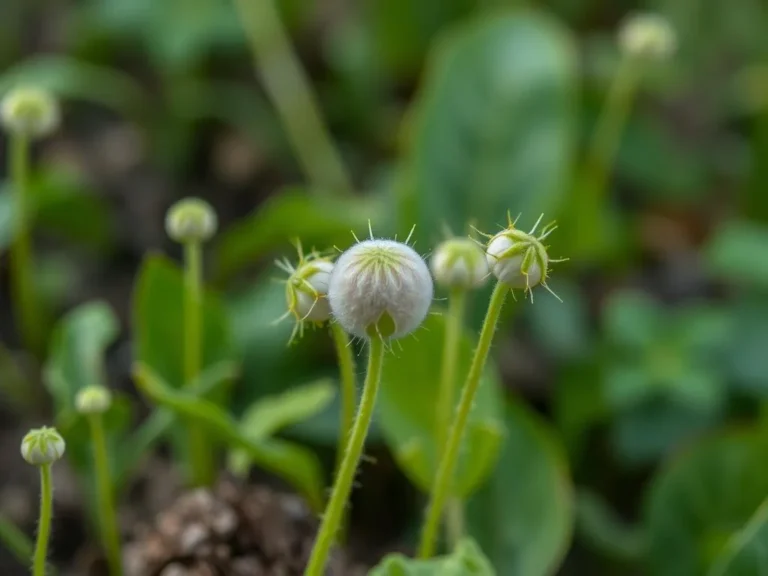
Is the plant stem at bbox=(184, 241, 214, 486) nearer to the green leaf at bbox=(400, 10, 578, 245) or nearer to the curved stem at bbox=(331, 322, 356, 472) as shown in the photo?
the curved stem at bbox=(331, 322, 356, 472)

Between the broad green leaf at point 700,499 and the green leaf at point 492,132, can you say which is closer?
the broad green leaf at point 700,499

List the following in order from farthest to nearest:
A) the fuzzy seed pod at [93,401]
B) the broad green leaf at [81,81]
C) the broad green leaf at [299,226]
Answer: the broad green leaf at [81,81] → the broad green leaf at [299,226] → the fuzzy seed pod at [93,401]

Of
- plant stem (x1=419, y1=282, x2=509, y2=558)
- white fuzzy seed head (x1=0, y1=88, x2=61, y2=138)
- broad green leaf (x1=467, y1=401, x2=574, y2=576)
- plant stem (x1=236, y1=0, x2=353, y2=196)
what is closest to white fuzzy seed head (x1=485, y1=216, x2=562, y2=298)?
plant stem (x1=419, y1=282, x2=509, y2=558)

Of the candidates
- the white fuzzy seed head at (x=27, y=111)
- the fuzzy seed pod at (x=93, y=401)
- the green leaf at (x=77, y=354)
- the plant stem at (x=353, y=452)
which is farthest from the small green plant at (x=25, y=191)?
the plant stem at (x=353, y=452)

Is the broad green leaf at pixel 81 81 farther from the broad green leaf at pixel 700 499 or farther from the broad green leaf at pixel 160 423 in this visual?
the broad green leaf at pixel 700 499

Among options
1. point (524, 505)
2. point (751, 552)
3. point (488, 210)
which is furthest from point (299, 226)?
point (751, 552)

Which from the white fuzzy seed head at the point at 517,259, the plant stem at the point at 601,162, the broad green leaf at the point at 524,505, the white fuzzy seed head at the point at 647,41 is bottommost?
the broad green leaf at the point at 524,505
